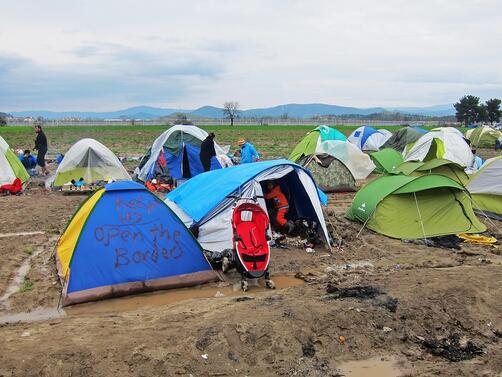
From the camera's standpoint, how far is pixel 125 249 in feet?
24.4

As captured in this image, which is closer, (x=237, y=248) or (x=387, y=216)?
(x=237, y=248)

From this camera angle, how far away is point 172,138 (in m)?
18.0

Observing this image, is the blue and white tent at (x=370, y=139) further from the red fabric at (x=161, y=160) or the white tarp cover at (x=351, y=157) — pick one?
the red fabric at (x=161, y=160)

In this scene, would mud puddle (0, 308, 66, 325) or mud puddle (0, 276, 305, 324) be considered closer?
mud puddle (0, 308, 66, 325)

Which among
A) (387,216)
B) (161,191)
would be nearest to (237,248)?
(387,216)

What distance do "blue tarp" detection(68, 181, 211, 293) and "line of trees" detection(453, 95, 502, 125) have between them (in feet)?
214

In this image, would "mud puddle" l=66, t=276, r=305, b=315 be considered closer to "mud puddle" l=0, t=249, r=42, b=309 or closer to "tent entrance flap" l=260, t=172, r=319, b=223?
"mud puddle" l=0, t=249, r=42, b=309

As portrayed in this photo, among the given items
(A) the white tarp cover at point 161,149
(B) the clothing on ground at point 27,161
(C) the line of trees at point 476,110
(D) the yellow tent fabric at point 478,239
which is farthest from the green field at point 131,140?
(C) the line of trees at point 476,110

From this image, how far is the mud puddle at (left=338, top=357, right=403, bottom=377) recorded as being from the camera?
5.30 m

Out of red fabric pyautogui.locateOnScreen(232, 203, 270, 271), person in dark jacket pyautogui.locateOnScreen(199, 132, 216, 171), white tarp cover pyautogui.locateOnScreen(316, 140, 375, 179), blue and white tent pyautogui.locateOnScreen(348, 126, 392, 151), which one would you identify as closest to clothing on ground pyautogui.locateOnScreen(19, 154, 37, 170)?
person in dark jacket pyautogui.locateOnScreen(199, 132, 216, 171)

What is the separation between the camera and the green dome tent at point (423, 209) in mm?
10562

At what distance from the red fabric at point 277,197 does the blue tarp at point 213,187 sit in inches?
19.4

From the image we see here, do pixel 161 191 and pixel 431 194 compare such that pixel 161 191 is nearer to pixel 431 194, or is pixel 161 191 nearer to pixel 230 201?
pixel 230 201

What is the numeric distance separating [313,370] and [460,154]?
17590 millimetres
